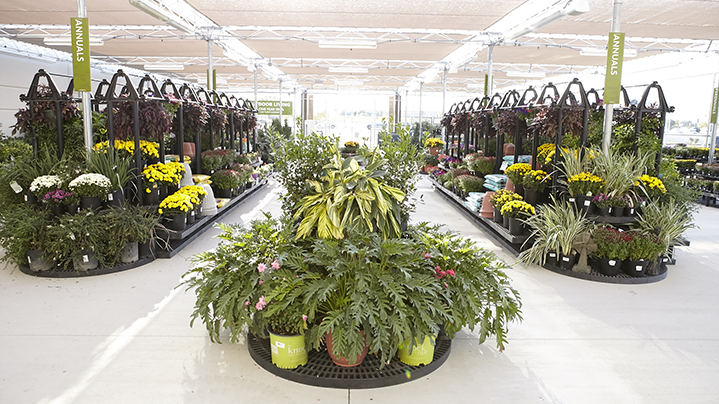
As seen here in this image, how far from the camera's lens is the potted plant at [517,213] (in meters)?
5.74

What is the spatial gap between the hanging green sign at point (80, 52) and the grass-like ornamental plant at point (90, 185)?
3.61ft

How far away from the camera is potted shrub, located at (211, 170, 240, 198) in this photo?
838 centimetres

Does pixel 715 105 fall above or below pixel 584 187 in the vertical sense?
above

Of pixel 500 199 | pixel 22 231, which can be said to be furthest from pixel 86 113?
pixel 500 199

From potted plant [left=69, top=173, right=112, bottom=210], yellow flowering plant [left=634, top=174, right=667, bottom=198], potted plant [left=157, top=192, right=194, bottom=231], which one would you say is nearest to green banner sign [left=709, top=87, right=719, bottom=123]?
yellow flowering plant [left=634, top=174, right=667, bottom=198]

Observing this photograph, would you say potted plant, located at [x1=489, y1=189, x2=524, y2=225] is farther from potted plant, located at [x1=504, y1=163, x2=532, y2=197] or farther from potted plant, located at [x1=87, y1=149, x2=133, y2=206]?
potted plant, located at [x1=87, y1=149, x2=133, y2=206]

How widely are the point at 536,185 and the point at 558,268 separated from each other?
1.28m

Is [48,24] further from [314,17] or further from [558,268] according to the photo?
[558,268]

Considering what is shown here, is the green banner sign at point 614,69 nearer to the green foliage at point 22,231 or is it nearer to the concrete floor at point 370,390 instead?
the concrete floor at point 370,390

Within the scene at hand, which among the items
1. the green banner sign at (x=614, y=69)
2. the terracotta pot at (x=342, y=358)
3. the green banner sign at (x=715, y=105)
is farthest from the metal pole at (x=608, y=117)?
the green banner sign at (x=715, y=105)

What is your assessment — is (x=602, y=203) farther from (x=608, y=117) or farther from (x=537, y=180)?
(x=608, y=117)

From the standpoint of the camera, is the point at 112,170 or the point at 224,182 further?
the point at 224,182

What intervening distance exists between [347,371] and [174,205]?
12.0ft

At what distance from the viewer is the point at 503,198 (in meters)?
6.26
